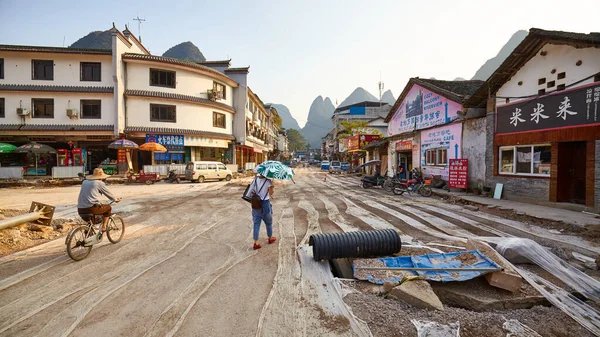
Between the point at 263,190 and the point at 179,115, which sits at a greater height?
the point at 179,115

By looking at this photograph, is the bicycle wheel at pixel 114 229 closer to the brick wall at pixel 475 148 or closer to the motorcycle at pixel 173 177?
the brick wall at pixel 475 148

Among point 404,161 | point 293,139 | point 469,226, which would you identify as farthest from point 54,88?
point 293,139

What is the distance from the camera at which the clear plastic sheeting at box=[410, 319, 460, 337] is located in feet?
9.92

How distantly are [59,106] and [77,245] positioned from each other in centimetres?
2676

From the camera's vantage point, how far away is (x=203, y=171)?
23.7 meters

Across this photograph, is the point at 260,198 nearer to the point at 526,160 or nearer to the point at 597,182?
the point at 597,182

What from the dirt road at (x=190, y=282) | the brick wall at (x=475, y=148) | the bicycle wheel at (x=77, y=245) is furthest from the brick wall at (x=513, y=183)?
the bicycle wheel at (x=77, y=245)

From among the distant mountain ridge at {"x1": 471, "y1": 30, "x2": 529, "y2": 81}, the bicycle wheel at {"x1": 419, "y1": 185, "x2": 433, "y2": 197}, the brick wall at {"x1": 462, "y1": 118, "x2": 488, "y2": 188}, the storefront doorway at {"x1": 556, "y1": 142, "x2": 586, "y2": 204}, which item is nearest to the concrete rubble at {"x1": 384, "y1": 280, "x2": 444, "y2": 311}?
the storefront doorway at {"x1": 556, "y1": 142, "x2": 586, "y2": 204}

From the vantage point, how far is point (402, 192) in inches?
602

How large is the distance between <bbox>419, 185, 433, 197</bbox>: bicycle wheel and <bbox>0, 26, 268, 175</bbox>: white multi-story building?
21.7 m

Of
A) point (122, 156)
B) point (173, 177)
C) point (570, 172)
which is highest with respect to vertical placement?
point (122, 156)

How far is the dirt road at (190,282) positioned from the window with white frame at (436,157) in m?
9.38

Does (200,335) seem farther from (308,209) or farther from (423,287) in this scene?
(308,209)

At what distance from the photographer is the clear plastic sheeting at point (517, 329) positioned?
3086 millimetres
